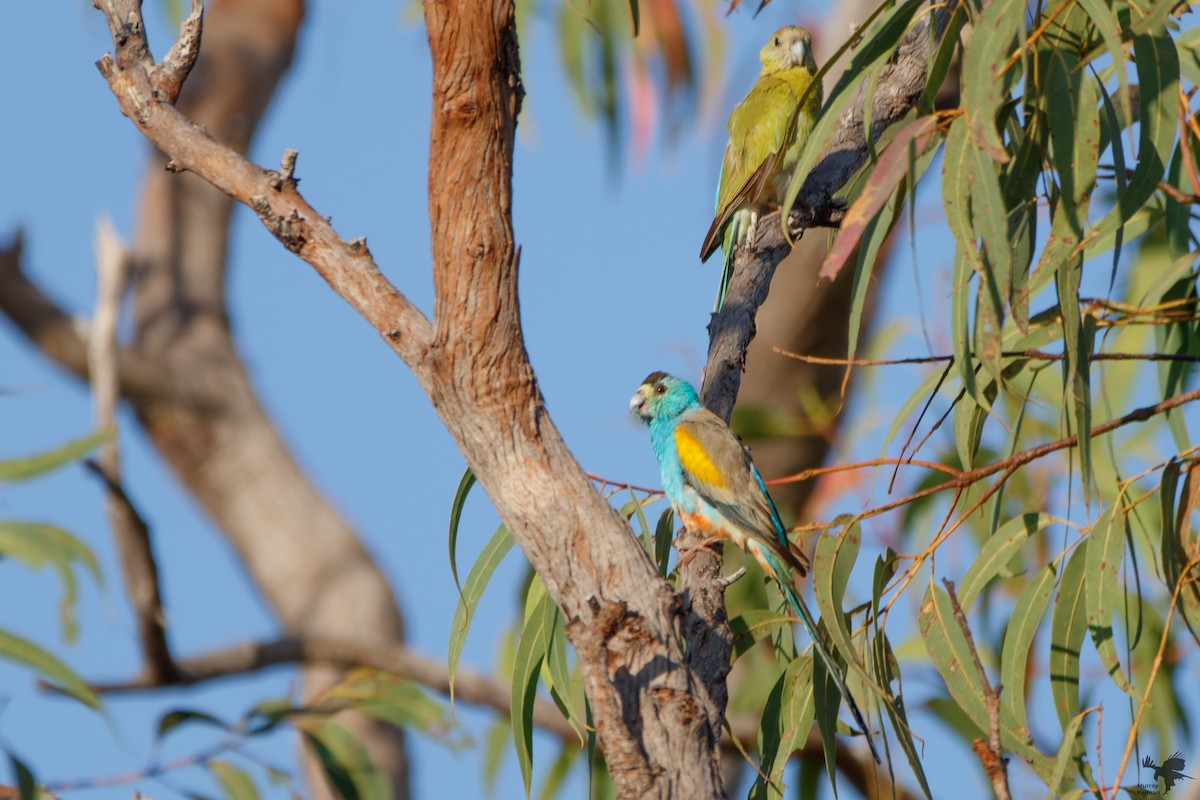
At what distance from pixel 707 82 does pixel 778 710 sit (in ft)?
13.9

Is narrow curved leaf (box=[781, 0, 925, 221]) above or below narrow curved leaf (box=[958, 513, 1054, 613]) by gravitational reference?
above

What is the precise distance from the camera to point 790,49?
414 cm

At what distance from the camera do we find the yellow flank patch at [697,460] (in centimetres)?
286

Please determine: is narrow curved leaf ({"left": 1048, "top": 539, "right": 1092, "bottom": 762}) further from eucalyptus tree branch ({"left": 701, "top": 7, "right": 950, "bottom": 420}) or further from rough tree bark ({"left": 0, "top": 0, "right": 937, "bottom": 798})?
rough tree bark ({"left": 0, "top": 0, "right": 937, "bottom": 798})

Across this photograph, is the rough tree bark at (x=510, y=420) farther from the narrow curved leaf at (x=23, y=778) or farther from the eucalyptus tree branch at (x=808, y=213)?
the narrow curved leaf at (x=23, y=778)

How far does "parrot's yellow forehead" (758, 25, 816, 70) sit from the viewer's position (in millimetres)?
4133

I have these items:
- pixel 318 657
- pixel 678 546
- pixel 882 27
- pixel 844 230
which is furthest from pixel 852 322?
pixel 318 657

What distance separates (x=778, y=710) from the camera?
2486 millimetres

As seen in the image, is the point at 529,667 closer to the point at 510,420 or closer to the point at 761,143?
the point at 510,420

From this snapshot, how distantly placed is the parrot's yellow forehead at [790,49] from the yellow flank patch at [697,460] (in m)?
1.60

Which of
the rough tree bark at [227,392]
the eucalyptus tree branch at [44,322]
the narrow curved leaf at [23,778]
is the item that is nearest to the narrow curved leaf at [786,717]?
the narrow curved leaf at [23,778]

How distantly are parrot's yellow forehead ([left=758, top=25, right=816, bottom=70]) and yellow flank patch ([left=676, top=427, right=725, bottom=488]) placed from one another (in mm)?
1604

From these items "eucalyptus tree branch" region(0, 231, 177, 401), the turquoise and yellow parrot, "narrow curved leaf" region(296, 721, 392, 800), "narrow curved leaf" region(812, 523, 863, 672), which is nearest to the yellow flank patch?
the turquoise and yellow parrot

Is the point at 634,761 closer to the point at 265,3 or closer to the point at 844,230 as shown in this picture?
the point at 844,230
